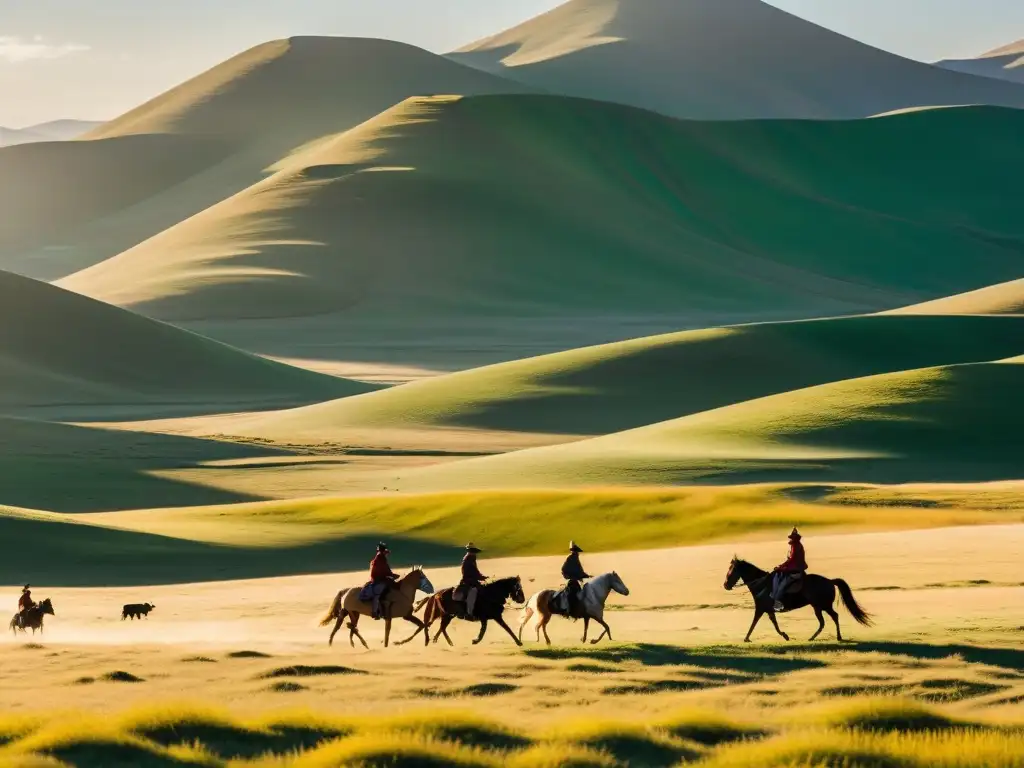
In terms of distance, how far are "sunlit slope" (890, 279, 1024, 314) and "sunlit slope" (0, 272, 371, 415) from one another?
4322 cm

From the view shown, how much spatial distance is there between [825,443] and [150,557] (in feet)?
98.1

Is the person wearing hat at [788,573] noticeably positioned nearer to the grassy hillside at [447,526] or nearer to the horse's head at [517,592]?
the horse's head at [517,592]

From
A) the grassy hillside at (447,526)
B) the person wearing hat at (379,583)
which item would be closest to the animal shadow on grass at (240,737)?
the person wearing hat at (379,583)

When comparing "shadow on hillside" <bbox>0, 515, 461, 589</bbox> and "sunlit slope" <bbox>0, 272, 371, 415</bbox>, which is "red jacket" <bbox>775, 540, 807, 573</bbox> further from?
"sunlit slope" <bbox>0, 272, 371, 415</bbox>

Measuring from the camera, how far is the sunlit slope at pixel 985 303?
416ft

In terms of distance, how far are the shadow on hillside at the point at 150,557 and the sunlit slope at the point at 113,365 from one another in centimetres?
6035

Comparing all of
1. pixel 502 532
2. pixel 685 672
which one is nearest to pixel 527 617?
pixel 685 672

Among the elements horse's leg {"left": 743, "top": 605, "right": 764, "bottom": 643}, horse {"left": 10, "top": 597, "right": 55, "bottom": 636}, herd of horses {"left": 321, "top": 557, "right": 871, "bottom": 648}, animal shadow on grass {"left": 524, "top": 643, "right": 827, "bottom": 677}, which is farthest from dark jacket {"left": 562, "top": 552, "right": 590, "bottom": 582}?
horse {"left": 10, "top": 597, "right": 55, "bottom": 636}

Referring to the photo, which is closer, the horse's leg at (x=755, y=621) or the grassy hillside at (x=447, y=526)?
the horse's leg at (x=755, y=621)

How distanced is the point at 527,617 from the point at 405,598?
181cm

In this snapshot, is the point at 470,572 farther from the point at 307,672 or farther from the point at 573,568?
the point at 307,672

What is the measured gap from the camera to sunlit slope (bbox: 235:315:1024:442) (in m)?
91.1

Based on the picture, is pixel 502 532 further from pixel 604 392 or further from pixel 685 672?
pixel 604 392

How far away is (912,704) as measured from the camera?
18094mm
